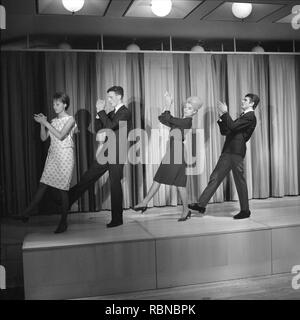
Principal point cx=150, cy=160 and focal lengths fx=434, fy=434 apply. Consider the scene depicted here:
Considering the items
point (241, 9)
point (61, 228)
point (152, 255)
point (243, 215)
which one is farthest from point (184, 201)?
point (241, 9)

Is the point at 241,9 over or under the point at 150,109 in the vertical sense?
over

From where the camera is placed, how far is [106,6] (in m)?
3.63

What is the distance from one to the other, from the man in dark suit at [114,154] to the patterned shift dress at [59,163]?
0.24 m

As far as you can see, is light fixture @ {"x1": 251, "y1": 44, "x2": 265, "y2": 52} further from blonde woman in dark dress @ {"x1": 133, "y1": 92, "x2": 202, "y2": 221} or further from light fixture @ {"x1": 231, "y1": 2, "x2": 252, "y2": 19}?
blonde woman in dark dress @ {"x1": 133, "y1": 92, "x2": 202, "y2": 221}

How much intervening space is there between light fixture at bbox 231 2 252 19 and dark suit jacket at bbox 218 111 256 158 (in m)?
0.90

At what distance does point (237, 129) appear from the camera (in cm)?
341

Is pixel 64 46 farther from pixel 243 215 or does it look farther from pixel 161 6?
pixel 243 215

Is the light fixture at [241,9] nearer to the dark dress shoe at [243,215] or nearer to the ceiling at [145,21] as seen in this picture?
the ceiling at [145,21]

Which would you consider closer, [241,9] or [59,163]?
[59,163]

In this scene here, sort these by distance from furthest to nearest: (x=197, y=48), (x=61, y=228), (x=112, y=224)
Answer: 1. (x=197, y=48)
2. (x=112, y=224)
3. (x=61, y=228)

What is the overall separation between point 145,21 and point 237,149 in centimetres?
152
